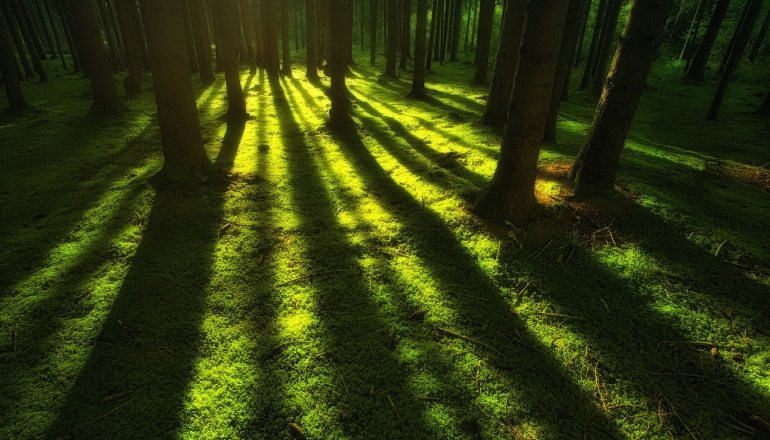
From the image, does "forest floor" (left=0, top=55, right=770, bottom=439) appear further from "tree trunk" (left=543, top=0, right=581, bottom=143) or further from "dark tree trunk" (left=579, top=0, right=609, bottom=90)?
"dark tree trunk" (left=579, top=0, right=609, bottom=90)

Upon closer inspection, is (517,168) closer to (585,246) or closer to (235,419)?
(585,246)

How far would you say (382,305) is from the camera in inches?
123

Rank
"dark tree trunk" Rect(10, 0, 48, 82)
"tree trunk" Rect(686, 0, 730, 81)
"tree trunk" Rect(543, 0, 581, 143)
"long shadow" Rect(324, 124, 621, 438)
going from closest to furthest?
"long shadow" Rect(324, 124, 621, 438) → "tree trunk" Rect(543, 0, 581, 143) → "tree trunk" Rect(686, 0, 730, 81) → "dark tree trunk" Rect(10, 0, 48, 82)

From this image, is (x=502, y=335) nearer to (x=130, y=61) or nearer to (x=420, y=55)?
(x=420, y=55)

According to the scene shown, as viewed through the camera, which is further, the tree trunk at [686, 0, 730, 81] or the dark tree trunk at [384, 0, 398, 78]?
the dark tree trunk at [384, 0, 398, 78]

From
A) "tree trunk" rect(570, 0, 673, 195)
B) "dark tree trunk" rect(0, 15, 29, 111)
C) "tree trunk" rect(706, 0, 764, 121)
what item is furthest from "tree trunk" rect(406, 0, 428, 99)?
"dark tree trunk" rect(0, 15, 29, 111)

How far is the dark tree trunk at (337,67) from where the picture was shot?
26.9 feet

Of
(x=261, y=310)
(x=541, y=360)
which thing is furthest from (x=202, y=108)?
(x=541, y=360)

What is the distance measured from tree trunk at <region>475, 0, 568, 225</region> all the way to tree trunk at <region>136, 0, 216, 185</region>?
168 inches

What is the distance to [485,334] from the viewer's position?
9.28 feet

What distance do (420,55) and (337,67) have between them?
4.07 meters

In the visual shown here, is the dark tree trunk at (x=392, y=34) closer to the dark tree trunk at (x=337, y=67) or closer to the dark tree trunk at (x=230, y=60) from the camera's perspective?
the dark tree trunk at (x=337, y=67)

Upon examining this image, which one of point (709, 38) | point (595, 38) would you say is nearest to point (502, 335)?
point (595, 38)

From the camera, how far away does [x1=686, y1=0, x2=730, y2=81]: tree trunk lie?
13852 millimetres
